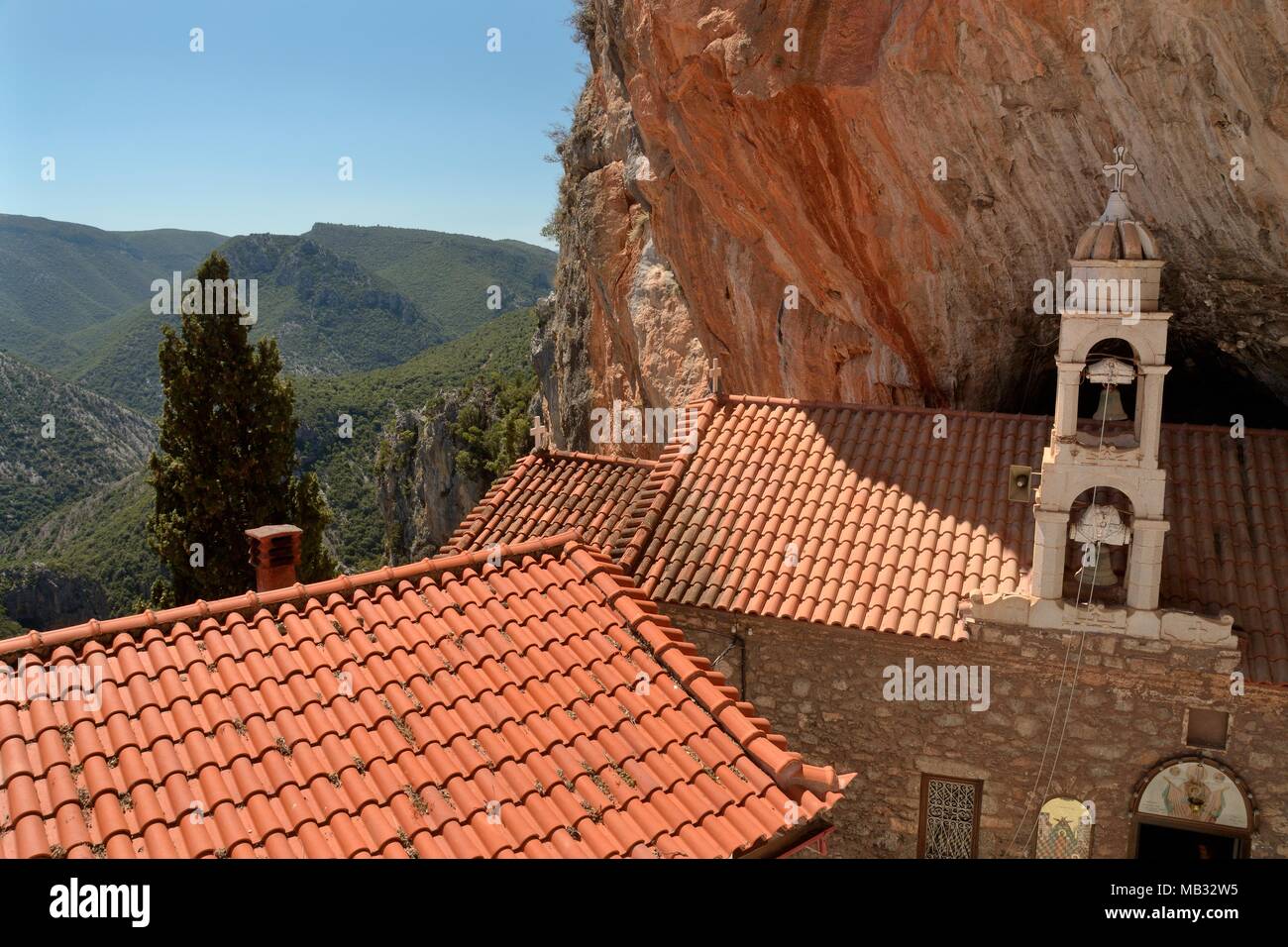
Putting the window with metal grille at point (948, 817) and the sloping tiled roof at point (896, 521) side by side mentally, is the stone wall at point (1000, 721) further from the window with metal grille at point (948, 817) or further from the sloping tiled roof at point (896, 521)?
the sloping tiled roof at point (896, 521)

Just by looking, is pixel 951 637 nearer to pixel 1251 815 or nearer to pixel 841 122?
pixel 1251 815

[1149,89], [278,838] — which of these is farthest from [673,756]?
[1149,89]

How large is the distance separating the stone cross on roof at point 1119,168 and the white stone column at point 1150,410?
1518 millimetres

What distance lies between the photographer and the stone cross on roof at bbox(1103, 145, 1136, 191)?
7.92 meters

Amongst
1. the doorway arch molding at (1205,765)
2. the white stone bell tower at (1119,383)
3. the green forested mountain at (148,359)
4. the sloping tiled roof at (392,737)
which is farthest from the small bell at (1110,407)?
the green forested mountain at (148,359)

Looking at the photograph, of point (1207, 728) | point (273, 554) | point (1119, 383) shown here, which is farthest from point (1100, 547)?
point (273, 554)

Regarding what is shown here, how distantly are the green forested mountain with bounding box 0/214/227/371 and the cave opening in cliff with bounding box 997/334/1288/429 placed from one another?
55.9 meters

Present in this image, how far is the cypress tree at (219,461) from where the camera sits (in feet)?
51.1

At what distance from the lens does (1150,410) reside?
7.62m

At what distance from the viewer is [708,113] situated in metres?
10.6

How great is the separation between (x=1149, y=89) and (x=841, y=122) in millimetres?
2641

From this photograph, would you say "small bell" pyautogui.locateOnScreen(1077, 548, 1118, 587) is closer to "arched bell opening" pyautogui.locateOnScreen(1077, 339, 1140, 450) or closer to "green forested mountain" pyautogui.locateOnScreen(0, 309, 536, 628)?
"arched bell opening" pyautogui.locateOnScreen(1077, 339, 1140, 450)

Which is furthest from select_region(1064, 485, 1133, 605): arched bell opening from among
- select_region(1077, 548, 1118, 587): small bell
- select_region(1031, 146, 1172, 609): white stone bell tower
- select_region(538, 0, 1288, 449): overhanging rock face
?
select_region(538, 0, 1288, 449): overhanging rock face

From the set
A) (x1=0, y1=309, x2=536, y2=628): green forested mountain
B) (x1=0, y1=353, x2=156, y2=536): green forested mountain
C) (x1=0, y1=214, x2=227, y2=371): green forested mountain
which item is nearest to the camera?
(x1=0, y1=309, x2=536, y2=628): green forested mountain
